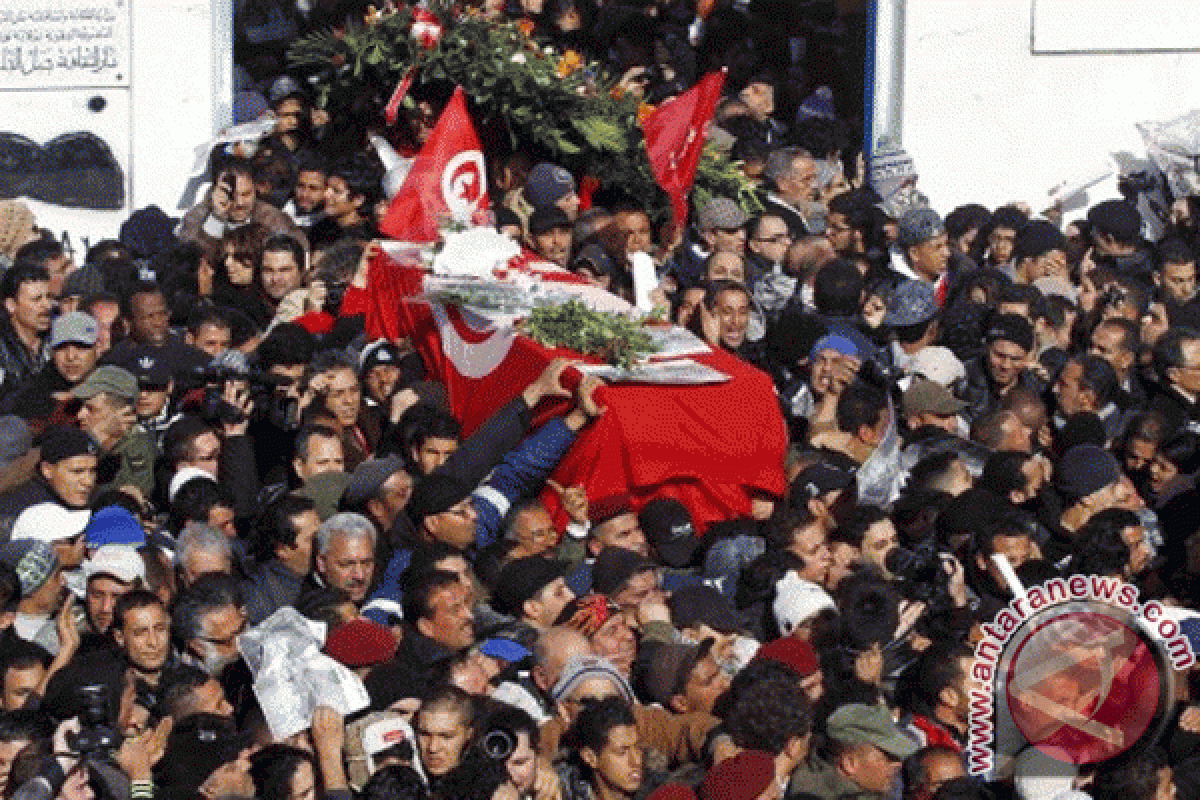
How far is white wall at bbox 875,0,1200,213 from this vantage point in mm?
19625

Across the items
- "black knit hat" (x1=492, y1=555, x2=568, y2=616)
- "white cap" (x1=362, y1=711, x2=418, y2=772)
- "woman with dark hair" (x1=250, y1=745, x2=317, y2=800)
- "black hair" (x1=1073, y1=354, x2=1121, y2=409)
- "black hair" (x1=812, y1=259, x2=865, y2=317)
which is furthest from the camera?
"black hair" (x1=812, y1=259, x2=865, y2=317)

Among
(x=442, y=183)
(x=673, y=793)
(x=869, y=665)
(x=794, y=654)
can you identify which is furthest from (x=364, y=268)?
(x=673, y=793)

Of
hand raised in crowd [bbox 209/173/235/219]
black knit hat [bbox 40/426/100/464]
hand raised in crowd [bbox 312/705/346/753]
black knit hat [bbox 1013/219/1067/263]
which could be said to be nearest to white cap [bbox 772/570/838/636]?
hand raised in crowd [bbox 312/705/346/753]

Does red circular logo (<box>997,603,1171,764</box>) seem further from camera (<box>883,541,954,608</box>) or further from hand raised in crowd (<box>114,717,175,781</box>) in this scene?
hand raised in crowd (<box>114,717,175,781</box>)

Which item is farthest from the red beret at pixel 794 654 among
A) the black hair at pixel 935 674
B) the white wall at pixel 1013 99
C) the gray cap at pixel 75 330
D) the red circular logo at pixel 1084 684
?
the white wall at pixel 1013 99

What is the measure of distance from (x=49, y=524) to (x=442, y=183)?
4339 millimetres

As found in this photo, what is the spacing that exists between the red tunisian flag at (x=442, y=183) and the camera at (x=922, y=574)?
4094 millimetres

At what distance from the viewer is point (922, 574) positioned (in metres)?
13.4

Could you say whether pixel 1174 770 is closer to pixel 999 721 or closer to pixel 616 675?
pixel 999 721

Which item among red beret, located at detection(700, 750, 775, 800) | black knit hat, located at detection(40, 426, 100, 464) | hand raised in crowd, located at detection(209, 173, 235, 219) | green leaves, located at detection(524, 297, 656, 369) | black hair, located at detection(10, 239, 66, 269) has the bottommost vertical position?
red beret, located at detection(700, 750, 775, 800)

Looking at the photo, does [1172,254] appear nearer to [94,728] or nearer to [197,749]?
[197,749]

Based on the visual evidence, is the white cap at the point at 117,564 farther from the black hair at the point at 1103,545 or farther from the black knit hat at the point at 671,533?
the black hair at the point at 1103,545

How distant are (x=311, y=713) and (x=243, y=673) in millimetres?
887

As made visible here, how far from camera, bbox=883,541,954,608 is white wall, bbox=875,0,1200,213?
6333 millimetres
